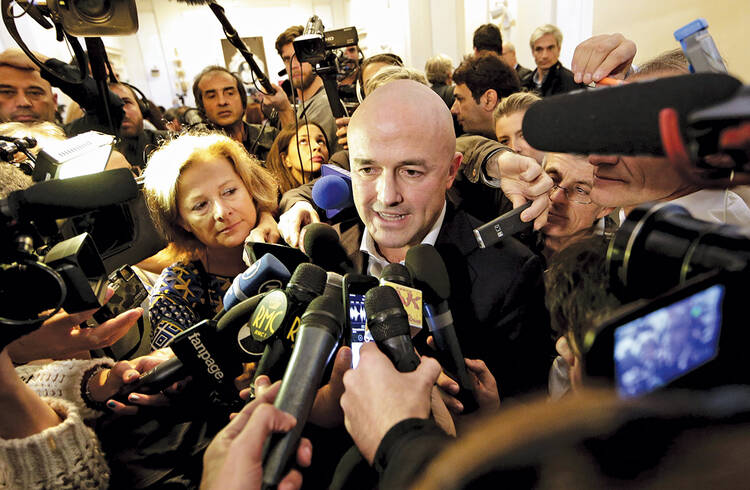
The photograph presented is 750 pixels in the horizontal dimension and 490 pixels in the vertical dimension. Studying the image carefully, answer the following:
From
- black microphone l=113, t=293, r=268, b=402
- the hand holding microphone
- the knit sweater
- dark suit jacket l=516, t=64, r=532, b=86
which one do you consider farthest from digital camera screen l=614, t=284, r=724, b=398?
dark suit jacket l=516, t=64, r=532, b=86

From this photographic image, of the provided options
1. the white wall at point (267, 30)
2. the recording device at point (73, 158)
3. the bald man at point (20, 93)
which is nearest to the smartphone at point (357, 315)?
the recording device at point (73, 158)

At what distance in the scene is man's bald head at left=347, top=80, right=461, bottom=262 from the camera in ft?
4.45

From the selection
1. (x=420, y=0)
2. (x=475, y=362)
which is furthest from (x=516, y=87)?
(x=420, y=0)

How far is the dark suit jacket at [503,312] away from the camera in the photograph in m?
1.37

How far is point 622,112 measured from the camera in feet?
1.30

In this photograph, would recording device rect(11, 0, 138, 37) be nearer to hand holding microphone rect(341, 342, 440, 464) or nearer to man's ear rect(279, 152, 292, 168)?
man's ear rect(279, 152, 292, 168)

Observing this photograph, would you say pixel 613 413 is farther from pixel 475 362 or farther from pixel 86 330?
pixel 86 330

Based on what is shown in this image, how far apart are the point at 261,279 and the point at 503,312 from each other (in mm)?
A: 851

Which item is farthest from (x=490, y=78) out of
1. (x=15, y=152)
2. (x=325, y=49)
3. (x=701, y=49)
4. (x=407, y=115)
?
(x=15, y=152)

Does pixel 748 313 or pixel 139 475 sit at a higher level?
pixel 748 313

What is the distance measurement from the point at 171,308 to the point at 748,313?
1.66m

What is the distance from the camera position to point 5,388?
2.84 feet

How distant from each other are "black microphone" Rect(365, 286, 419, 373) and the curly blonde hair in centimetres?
125

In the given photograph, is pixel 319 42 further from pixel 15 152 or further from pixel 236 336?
pixel 236 336
